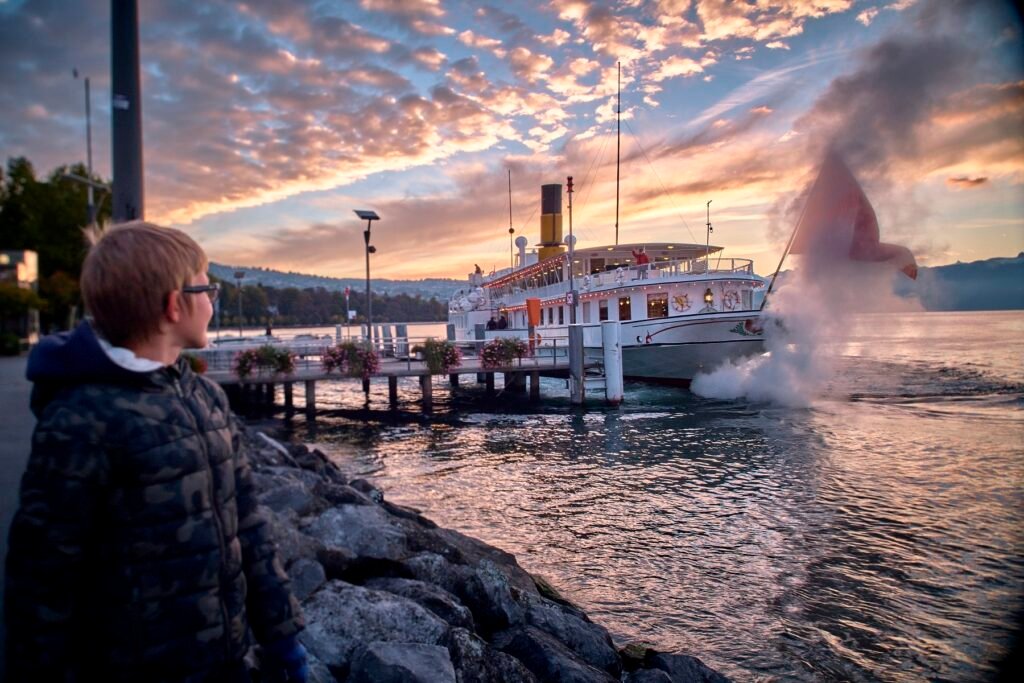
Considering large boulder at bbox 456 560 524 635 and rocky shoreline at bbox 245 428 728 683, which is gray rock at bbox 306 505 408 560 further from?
large boulder at bbox 456 560 524 635

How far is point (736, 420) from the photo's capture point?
744 inches

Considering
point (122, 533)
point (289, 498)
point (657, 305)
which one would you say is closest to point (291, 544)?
point (289, 498)

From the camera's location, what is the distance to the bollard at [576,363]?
75.0 feet

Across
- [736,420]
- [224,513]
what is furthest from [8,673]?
[736,420]

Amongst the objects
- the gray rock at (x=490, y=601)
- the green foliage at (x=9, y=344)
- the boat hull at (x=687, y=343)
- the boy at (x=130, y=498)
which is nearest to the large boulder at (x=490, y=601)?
the gray rock at (x=490, y=601)

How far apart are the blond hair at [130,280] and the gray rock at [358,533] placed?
11.6 feet

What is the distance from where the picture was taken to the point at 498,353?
77.3 feet

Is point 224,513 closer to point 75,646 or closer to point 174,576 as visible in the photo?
point 174,576

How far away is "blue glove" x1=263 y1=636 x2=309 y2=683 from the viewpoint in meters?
2.19

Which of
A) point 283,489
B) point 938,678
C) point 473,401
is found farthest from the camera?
point 473,401

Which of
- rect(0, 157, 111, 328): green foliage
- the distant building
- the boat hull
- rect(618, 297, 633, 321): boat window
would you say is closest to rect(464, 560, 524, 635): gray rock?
the boat hull

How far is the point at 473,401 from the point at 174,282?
78.3ft

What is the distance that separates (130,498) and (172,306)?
0.58 meters

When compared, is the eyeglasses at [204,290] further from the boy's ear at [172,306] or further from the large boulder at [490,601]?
the large boulder at [490,601]
